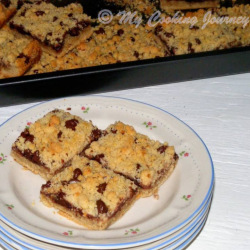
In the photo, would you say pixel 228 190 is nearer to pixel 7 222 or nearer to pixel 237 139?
pixel 237 139

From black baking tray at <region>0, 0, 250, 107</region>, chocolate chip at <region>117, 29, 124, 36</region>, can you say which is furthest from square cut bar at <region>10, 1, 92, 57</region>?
black baking tray at <region>0, 0, 250, 107</region>

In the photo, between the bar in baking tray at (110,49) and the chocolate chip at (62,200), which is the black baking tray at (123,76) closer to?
the bar in baking tray at (110,49)

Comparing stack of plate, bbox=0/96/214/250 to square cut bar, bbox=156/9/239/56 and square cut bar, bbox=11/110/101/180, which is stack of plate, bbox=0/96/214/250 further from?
square cut bar, bbox=156/9/239/56

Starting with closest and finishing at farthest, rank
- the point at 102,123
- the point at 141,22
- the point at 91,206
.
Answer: the point at 91,206
the point at 102,123
the point at 141,22

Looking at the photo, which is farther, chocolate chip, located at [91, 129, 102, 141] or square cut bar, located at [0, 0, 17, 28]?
square cut bar, located at [0, 0, 17, 28]

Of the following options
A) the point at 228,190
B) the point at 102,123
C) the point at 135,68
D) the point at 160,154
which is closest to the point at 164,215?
the point at 160,154

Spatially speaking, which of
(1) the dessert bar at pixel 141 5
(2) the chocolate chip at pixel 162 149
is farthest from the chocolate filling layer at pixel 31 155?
(1) the dessert bar at pixel 141 5
